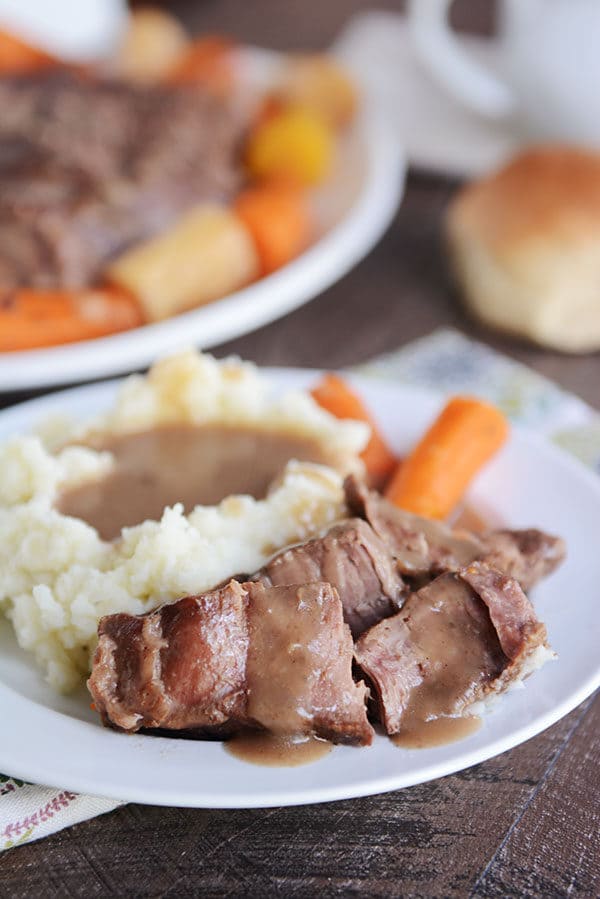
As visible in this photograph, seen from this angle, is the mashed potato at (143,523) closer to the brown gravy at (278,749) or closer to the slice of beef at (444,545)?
the slice of beef at (444,545)

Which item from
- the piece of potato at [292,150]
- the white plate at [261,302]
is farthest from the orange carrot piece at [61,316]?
the piece of potato at [292,150]

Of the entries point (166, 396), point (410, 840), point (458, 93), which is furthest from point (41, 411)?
point (458, 93)

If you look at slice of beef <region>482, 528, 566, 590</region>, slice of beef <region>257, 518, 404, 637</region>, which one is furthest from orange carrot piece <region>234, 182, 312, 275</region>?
slice of beef <region>257, 518, 404, 637</region>

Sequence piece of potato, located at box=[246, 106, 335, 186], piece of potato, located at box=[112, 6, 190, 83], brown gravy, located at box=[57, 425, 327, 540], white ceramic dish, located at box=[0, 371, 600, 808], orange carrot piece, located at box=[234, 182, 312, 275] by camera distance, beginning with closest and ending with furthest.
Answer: white ceramic dish, located at box=[0, 371, 600, 808]
brown gravy, located at box=[57, 425, 327, 540]
orange carrot piece, located at box=[234, 182, 312, 275]
piece of potato, located at box=[246, 106, 335, 186]
piece of potato, located at box=[112, 6, 190, 83]

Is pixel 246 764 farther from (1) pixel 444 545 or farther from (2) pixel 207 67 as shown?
(2) pixel 207 67

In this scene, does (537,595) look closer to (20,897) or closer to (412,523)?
(412,523)

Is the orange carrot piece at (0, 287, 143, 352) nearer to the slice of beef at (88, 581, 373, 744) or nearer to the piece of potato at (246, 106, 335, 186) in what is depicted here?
the piece of potato at (246, 106, 335, 186)
